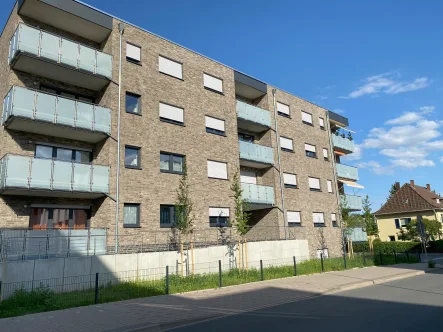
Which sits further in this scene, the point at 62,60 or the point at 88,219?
the point at 88,219

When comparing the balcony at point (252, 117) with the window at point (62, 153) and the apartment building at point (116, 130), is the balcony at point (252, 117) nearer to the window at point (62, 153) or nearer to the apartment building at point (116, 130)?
the apartment building at point (116, 130)

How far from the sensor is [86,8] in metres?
16.3

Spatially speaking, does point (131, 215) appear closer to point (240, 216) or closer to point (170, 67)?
point (240, 216)

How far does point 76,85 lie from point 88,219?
636 cm

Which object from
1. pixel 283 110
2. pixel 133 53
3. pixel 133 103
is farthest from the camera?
pixel 283 110

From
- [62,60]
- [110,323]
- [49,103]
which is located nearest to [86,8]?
[62,60]

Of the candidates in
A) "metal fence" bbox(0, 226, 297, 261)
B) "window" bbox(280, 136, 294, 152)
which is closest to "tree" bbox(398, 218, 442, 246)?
"window" bbox(280, 136, 294, 152)

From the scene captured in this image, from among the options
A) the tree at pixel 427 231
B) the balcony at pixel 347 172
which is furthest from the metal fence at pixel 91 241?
the tree at pixel 427 231

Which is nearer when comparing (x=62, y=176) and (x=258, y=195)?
(x=62, y=176)

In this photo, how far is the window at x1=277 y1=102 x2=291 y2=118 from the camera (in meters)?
26.2

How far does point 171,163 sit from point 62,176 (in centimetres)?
546

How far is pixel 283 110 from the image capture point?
2653 cm

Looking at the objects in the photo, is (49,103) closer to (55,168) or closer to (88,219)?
(55,168)

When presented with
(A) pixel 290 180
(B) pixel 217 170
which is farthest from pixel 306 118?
(B) pixel 217 170
